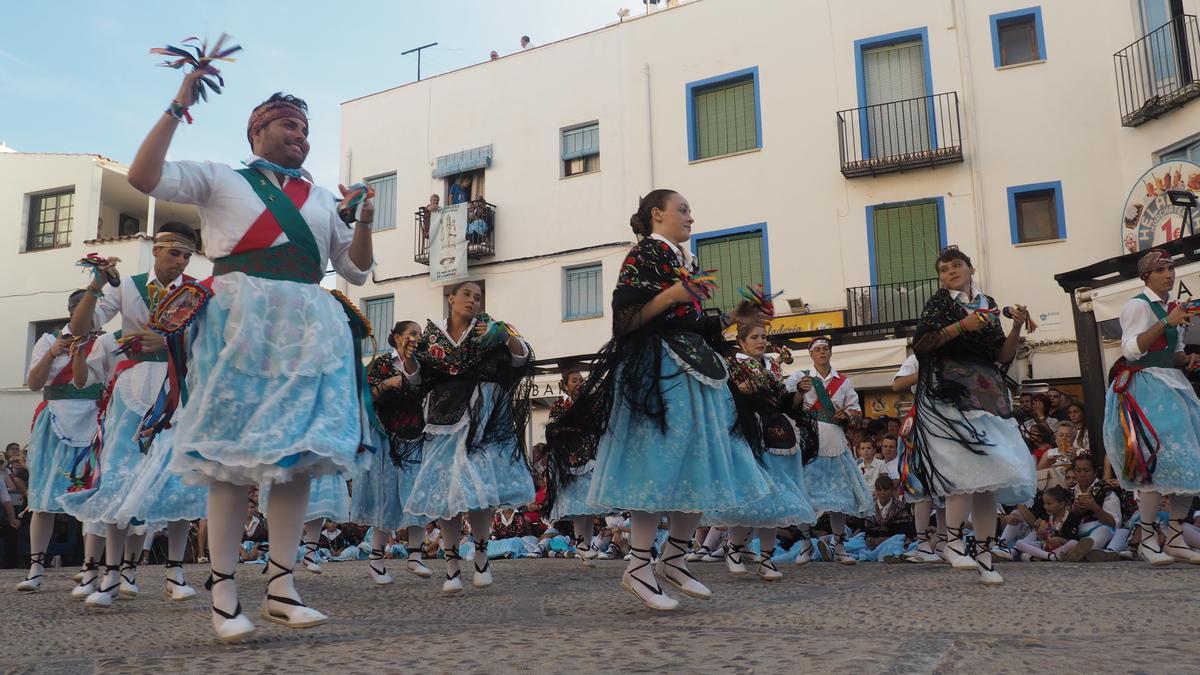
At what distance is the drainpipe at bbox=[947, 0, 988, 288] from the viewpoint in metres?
15.8

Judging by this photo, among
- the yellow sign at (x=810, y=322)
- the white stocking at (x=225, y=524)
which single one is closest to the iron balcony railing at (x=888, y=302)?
the yellow sign at (x=810, y=322)

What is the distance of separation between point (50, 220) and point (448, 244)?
40.5ft

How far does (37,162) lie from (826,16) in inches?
800

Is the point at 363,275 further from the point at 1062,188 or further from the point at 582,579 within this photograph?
the point at 1062,188

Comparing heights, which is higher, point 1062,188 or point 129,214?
point 129,214

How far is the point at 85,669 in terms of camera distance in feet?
8.86

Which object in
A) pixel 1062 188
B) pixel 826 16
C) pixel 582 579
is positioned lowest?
pixel 582 579

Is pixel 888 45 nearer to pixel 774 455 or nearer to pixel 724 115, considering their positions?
pixel 724 115

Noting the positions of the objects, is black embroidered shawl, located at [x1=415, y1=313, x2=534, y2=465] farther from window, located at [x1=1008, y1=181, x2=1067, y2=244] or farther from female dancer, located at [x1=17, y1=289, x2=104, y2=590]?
window, located at [x1=1008, y1=181, x2=1067, y2=244]

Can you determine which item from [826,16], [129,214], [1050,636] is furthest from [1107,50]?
[129,214]

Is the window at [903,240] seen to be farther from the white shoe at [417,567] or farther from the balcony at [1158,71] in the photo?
the white shoe at [417,567]

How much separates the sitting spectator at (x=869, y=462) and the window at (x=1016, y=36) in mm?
8546

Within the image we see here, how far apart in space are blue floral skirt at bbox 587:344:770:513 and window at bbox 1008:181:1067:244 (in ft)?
42.5

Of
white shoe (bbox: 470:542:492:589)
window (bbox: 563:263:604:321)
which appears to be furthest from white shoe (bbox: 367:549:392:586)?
window (bbox: 563:263:604:321)
